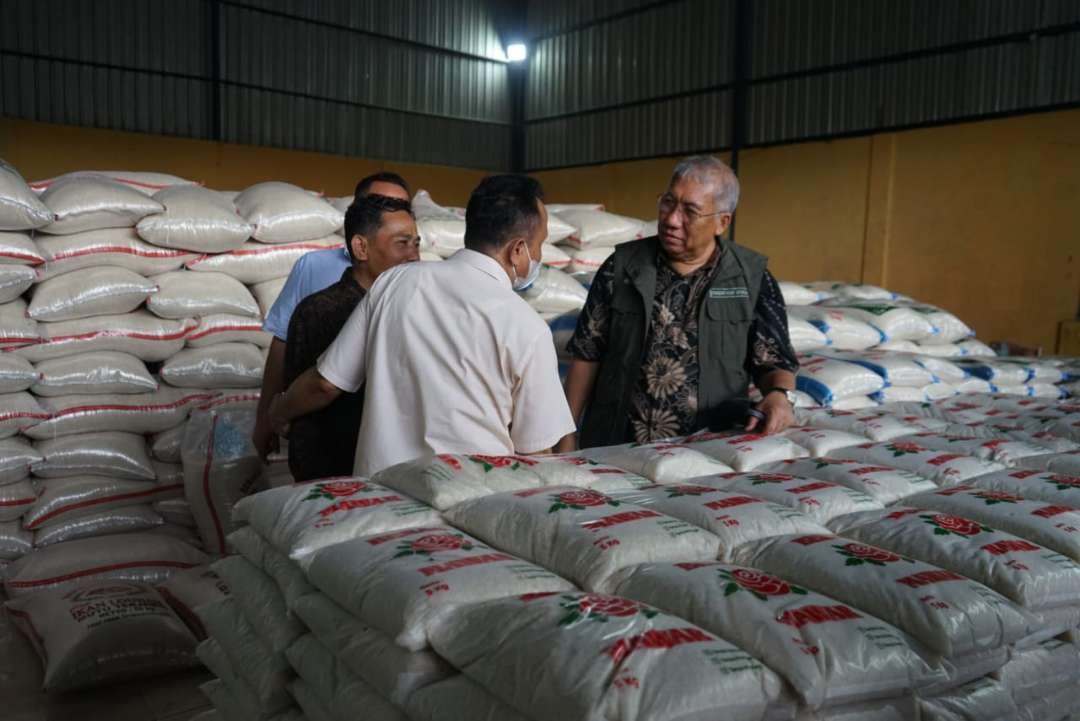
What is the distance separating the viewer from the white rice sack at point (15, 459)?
9.64 ft

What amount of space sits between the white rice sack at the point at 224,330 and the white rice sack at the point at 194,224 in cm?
28

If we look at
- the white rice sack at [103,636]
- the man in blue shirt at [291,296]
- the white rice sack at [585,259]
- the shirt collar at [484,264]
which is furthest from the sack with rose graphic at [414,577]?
the white rice sack at [585,259]

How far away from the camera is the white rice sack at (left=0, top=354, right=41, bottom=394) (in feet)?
9.70

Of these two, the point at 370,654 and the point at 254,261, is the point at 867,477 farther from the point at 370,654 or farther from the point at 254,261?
the point at 254,261

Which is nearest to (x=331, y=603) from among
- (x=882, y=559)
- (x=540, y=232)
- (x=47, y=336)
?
(x=882, y=559)

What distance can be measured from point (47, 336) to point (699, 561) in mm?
2769

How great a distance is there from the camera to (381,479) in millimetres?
1531

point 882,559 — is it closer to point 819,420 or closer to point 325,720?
point 325,720

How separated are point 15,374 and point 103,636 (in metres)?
1.12

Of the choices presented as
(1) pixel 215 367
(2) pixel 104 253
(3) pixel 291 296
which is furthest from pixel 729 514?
(2) pixel 104 253

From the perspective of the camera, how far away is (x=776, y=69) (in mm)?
7992

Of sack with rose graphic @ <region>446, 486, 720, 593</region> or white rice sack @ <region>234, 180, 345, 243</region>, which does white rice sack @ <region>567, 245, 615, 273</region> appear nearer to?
white rice sack @ <region>234, 180, 345, 243</region>

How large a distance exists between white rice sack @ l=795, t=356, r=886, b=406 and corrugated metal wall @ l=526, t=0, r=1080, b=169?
4.11 m

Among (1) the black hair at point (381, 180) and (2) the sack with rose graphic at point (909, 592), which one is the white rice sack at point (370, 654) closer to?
(2) the sack with rose graphic at point (909, 592)
